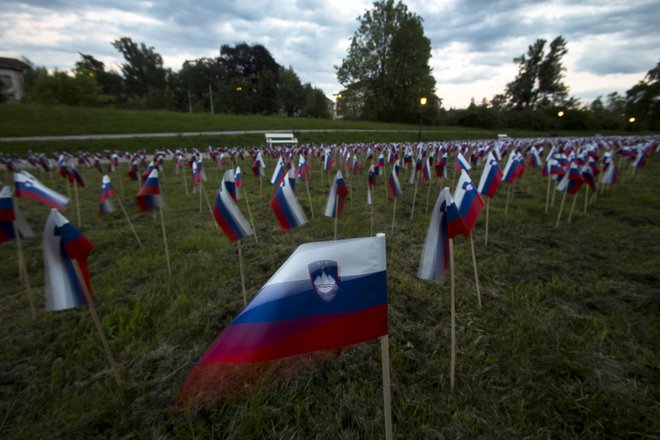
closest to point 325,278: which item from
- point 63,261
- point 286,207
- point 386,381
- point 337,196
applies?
point 386,381

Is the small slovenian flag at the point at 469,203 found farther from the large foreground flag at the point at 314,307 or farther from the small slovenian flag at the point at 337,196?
the large foreground flag at the point at 314,307

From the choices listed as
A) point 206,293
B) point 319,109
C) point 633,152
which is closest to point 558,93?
point 319,109

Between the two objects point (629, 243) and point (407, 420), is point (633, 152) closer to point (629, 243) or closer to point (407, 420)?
point (629, 243)

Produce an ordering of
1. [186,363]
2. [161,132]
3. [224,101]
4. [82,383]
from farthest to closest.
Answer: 1. [224,101]
2. [161,132]
3. [186,363]
4. [82,383]

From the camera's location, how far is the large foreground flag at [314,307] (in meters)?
1.50

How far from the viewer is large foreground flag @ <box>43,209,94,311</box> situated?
7.28ft

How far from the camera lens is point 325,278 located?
61.4 inches

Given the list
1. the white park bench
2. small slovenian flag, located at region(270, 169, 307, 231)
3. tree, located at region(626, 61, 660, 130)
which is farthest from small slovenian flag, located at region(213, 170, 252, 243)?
tree, located at region(626, 61, 660, 130)

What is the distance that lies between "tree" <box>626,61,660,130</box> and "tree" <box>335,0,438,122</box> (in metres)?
34.3

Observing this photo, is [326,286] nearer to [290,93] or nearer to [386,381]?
[386,381]

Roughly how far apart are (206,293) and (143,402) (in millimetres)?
1731

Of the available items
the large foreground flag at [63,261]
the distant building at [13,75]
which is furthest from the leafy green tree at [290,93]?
the large foreground flag at [63,261]

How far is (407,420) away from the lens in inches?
89.4

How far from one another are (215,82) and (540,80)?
2920 inches
